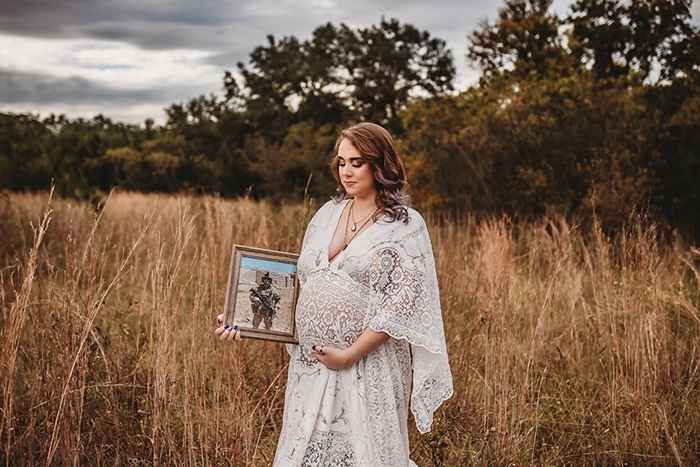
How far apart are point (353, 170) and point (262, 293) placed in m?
0.53

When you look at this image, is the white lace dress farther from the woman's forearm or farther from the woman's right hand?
the woman's right hand

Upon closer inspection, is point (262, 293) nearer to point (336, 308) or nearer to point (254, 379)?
point (336, 308)

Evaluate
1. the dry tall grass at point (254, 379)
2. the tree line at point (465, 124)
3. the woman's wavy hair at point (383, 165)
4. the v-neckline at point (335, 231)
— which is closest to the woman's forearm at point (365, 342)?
the v-neckline at point (335, 231)

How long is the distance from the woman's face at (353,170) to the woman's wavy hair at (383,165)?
2cm

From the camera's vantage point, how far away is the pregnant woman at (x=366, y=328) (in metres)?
2.51

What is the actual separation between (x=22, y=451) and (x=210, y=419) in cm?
83

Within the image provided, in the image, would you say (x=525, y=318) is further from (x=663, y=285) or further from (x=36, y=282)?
(x=36, y=282)

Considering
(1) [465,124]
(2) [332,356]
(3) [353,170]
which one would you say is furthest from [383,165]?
(1) [465,124]

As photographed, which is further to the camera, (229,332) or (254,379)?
(254,379)

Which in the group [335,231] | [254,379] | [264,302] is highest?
[335,231]

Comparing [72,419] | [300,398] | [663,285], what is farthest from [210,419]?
[663,285]

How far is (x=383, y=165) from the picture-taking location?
2617mm

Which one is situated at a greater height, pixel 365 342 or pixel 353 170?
pixel 353 170

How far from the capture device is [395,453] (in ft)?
8.43
